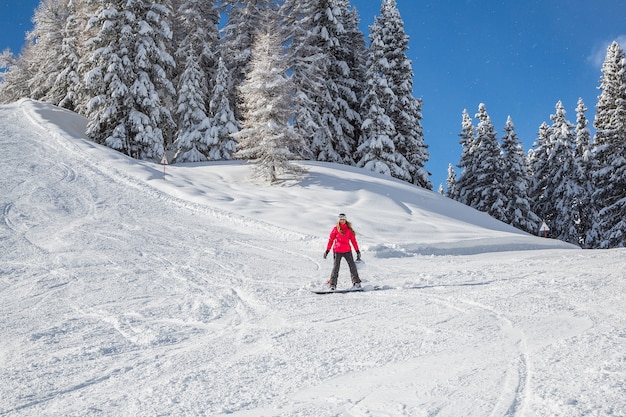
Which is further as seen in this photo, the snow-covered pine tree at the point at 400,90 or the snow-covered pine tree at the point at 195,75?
the snow-covered pine tree at the point at 400,90

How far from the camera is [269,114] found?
2011 centimetres

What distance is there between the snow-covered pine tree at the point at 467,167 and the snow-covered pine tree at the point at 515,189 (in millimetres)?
2811

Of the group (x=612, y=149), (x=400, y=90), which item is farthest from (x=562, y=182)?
(x=400, y=90)

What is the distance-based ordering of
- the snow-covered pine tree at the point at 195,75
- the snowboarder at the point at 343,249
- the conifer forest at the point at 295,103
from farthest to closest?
1. the snow-covered pine tree at the point at 195,75
2. the conifer forest at the point at 295,103
3. the snowboarder at the point at 343,249

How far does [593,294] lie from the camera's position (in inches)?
293

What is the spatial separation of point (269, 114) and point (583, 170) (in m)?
27.9

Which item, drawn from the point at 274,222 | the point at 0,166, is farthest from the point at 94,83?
the point at 274,222

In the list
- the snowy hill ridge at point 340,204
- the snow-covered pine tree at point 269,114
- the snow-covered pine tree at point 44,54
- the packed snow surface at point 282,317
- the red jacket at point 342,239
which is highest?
the snow-covered pine tree at point 44,54

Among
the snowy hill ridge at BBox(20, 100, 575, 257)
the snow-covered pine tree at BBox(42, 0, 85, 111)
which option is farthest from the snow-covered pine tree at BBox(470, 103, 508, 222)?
the snow-covered pine tree at BBox(42, 0, 85, 111)

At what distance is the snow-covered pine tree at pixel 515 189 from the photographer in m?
34.1

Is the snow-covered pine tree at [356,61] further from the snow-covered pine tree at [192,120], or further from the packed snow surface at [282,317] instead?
the packed snow surface at [282,317]

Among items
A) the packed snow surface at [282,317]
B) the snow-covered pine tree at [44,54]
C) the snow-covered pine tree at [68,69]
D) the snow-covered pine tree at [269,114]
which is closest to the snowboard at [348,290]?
the packed snow surface at [282,317]

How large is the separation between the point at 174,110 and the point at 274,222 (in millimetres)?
20233

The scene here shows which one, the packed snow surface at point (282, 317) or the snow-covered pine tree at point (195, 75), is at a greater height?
the snow-covered pine tree at point (195, 75)
